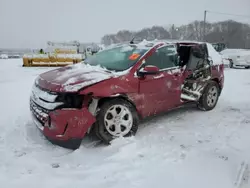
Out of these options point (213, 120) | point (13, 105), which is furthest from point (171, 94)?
point (13, 105)

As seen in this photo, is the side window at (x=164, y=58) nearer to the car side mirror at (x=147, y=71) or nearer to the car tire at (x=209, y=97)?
the car side mirror at (x=147, y=71)

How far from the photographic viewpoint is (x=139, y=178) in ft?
8.70

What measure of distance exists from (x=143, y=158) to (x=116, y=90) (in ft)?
3.34

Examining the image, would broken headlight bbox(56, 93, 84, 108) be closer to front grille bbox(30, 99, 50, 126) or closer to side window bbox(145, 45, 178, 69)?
front grille bbox(30, 99, 50, 126)

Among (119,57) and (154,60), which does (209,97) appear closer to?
(154,60)

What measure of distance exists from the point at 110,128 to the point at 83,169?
0.81 m

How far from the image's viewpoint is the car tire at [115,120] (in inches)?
133

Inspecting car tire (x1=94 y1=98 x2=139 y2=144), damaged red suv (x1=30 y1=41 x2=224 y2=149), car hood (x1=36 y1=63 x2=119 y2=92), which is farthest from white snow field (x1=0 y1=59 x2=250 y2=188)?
car hood (x1=36 y1=63 x2=119 y2=92)

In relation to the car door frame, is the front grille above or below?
below

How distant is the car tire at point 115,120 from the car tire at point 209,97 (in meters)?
2.14

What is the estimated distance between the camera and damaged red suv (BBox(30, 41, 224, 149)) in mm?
3164

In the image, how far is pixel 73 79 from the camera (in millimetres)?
3312

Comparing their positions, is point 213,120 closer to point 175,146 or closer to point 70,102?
point 175,146

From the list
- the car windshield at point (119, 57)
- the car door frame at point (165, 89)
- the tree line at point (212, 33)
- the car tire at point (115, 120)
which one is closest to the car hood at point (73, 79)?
the car windshield at point (119, 57)
